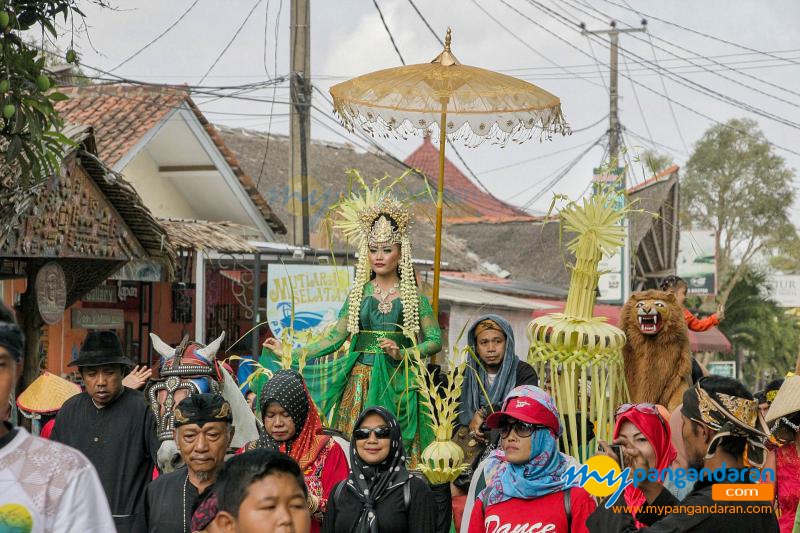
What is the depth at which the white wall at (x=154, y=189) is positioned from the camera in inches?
606

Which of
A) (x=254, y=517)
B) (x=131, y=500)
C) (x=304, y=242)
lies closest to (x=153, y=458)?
(x=131, y=500)

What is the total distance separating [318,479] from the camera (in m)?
5.62

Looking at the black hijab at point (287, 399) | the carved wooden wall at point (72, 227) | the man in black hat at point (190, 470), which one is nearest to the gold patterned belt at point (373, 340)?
the black hijab at point (287, 399)

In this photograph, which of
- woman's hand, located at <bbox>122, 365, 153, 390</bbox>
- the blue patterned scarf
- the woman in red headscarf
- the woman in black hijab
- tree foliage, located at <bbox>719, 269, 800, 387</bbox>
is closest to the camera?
the woman in red headscarf

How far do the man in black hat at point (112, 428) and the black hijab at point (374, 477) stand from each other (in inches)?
49.7

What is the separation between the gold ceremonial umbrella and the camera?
28.3ft

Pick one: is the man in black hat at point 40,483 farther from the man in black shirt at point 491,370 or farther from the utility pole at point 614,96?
the utility pole at point 614,96

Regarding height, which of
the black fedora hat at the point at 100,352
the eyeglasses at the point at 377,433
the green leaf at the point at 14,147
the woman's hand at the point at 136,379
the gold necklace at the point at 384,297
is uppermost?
the green leaf at the point at 14,147

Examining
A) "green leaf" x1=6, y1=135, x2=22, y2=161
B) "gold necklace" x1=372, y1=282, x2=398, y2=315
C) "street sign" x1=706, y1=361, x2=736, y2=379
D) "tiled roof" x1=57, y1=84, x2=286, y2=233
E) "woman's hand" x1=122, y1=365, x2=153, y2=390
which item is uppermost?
"tiled roof" x1=57, y1=84, x2=286, y2=233

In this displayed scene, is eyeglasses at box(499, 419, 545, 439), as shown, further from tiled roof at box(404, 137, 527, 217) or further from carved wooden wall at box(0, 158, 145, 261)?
tiled roof at box(404, 137, 527, 217)

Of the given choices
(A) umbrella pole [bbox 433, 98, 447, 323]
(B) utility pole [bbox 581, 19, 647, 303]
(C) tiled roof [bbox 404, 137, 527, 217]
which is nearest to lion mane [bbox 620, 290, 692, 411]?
(A) umbrella pole [bbox 433, 98, 447, 323]

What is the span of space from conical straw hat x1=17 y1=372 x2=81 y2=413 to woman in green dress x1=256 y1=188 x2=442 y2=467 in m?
1.48

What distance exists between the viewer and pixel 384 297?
7.95 meters

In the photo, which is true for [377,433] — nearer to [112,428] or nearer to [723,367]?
[112,428]
